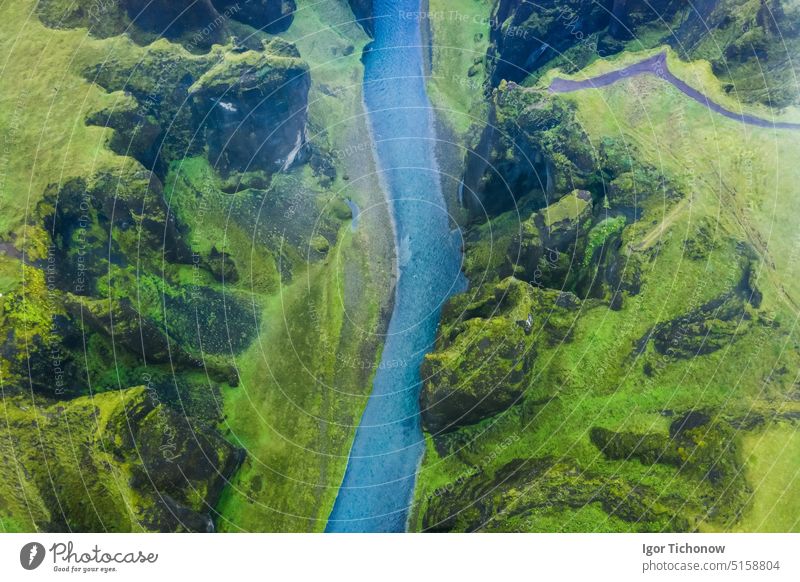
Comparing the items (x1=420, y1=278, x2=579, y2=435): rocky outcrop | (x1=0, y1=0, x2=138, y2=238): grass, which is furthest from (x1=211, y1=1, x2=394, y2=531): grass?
(x1=0, y1=0, x2=138, y2=238): grass

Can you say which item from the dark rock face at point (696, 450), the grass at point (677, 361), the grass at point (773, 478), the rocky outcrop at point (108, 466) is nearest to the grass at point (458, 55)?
the grass at point (677, 361)

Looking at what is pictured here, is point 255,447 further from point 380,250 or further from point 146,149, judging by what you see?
point 146,149

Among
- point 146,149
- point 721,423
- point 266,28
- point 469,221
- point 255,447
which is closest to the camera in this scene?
point 721,423

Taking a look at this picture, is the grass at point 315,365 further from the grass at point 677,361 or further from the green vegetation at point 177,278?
the grass at point 677,361

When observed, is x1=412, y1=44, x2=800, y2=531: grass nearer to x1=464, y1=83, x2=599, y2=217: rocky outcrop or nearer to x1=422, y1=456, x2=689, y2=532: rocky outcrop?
x1=422, y1=456, x2=689, y2=532: rocky outcrop

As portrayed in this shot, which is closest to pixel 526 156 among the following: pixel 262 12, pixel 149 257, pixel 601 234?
pixel 601 234
